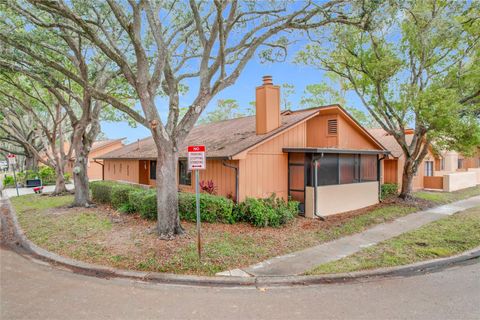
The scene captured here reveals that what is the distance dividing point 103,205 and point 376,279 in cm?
1149

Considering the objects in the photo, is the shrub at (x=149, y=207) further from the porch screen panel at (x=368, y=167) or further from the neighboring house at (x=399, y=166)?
the neighboring house at (x=399, y=166)

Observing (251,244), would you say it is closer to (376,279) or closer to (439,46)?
(376,279)

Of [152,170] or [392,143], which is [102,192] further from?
[392,143]

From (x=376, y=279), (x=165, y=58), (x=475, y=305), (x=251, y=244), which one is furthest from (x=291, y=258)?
(x=165, y=58)

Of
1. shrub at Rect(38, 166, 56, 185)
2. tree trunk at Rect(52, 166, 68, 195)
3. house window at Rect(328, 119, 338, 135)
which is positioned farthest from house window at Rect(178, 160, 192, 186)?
shrub at Rect(38, 166, 56, 185)

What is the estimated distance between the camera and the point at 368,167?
44.3 feet

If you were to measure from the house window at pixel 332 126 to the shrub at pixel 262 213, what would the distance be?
4448 millimetres

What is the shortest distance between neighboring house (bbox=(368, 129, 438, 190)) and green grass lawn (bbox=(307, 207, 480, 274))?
8.08 metres

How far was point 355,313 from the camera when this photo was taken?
4.12 meters

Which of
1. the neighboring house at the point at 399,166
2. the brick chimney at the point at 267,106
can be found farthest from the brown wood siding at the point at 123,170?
the neighboring house at the point at 399,166

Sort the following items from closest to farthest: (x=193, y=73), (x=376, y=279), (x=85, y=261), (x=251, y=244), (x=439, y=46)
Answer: (x=376, y=279), (x=85, y=261), (x=251, y=244), (x=193, y=73), (x=439, y=46)

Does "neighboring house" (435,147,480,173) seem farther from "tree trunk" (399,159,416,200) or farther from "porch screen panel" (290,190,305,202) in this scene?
"porch screen panel" (290,190,305,202)

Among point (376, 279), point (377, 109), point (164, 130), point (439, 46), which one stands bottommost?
point (376, 279)

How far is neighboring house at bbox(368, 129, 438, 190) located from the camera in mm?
17734
